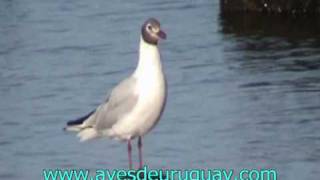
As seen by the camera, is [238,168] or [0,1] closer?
[238,168]

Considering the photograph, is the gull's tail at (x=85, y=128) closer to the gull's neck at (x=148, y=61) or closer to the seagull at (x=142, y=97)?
the seagull at (x=142, y=97)

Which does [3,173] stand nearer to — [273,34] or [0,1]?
[273,34]

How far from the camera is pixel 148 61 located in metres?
11.5

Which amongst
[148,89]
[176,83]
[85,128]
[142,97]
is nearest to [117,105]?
[142,97]

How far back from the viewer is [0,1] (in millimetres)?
26531

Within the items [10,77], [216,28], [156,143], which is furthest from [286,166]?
[216,28]

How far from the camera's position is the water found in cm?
1429

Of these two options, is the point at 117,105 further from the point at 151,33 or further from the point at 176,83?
the point at 176,83

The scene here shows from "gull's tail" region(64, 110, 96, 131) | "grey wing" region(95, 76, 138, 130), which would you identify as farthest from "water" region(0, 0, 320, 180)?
"grey wing" region(95, 76, 138, 130)

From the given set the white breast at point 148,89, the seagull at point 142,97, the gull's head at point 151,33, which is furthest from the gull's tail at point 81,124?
the gull's head at point 151,33

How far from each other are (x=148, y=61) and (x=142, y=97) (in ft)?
1.05

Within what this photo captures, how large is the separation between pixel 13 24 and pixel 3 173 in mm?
9979

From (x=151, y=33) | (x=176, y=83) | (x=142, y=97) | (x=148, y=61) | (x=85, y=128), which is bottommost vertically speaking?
(x=176, y=83)

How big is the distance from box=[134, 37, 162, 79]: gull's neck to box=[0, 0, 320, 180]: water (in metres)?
2.28
